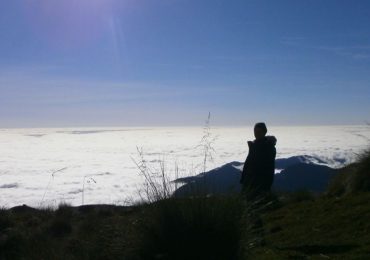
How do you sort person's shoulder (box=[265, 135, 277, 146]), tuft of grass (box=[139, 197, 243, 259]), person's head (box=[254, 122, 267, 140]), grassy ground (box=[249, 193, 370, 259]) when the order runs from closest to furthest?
tuft of grass (box=[139, 197, 243, 259]) < grassy ground (box=[249, 193, 370, 259]) < person's head (box=[254, 122, 267, 140]) < person's shoulder (box=[265, 135, 277, 146])

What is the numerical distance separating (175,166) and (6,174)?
240 feet

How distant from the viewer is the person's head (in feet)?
27.3

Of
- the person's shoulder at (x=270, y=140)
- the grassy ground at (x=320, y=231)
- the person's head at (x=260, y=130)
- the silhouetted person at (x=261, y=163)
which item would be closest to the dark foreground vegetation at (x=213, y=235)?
the grassy ground at (x=320, y=231)

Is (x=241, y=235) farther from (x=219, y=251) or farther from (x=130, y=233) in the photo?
(x=130, y=233)

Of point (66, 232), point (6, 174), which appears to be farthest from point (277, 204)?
point (6, 174)

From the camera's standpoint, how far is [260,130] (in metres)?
8.37

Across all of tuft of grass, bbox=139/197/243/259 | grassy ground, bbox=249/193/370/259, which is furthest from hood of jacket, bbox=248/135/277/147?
tuft of grass, bbox=139/197/243/259

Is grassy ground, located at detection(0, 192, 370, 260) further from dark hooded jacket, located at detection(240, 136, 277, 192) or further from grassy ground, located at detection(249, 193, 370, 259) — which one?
dark hooded jacket, located at detection(240, 136, 277, 192)

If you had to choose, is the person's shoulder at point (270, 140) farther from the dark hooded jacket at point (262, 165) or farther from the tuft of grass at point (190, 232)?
the tuft of grass at point (190, 232)

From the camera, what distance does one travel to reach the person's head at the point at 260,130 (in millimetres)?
8328

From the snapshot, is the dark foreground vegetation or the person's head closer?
the dark foreground vegetation

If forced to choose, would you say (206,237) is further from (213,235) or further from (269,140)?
(269,140)

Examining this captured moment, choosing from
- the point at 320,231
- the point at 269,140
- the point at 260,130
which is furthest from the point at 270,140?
the point at 320,231

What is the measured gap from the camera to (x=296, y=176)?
128ft
